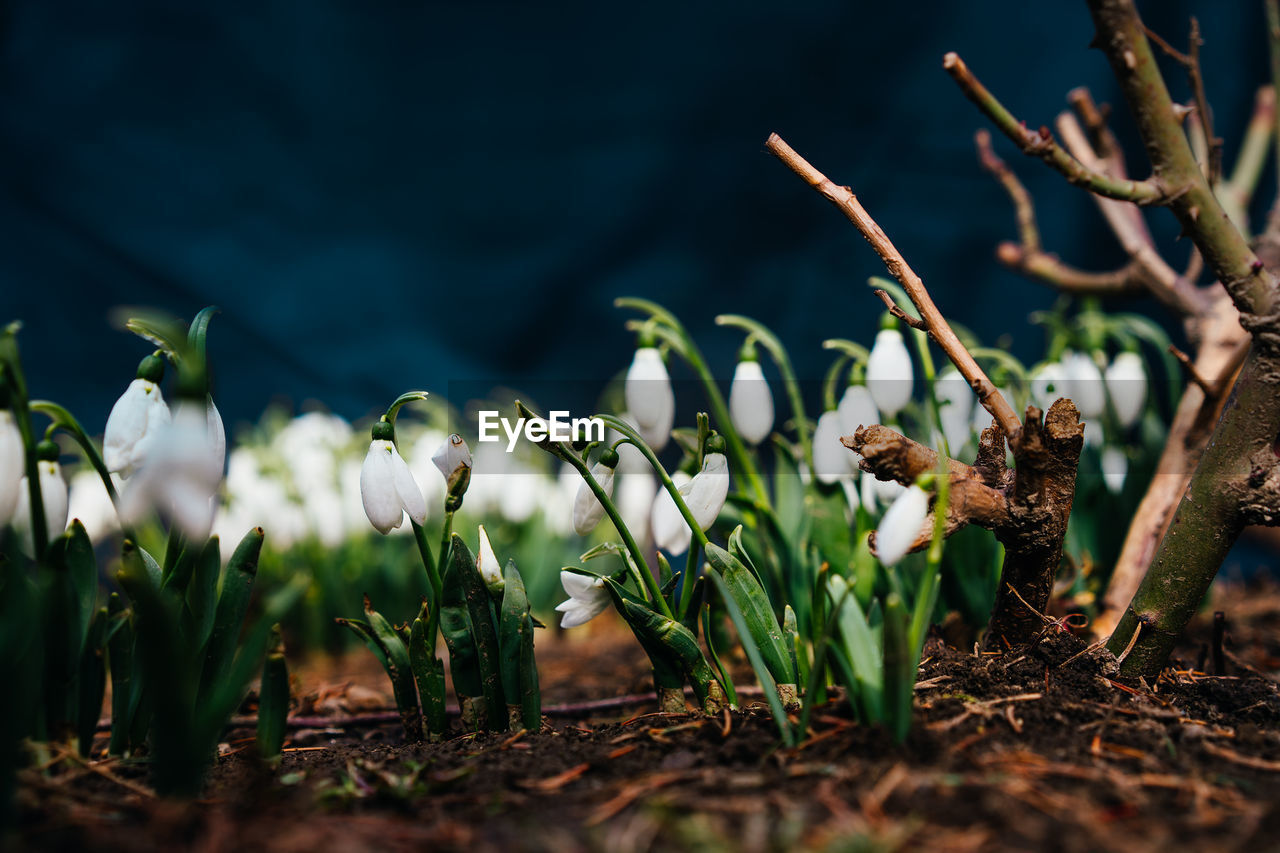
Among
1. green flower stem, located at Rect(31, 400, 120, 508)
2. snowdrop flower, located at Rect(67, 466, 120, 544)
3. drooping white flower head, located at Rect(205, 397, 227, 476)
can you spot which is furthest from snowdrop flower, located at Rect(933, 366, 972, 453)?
snowdrop flower, located at Rect(67, 466, 120, 544)

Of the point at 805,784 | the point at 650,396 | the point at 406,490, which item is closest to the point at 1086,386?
the point at 650,396

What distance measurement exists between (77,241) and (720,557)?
157 inches

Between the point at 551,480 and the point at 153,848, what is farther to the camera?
the point at 551,480

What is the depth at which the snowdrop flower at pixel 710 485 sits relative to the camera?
50.7 inches

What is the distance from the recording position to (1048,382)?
79.4 inches

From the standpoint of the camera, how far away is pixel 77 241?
12.7 ft

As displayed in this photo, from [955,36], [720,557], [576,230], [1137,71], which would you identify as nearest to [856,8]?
[955,36]

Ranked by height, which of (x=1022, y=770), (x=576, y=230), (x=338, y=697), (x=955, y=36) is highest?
(x=955, y=36)

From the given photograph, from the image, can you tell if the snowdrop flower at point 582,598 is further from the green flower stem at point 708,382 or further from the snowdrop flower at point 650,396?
the green flower stem at point 708,382

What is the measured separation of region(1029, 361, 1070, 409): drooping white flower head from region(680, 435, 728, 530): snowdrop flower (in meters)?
1.10

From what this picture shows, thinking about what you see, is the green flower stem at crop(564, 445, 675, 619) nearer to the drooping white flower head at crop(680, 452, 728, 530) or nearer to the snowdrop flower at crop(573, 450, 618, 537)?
the snowdrop flower at crop(573, 450, 618, 537)

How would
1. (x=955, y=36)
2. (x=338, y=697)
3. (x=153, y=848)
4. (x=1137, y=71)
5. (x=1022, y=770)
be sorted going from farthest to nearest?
(x=955, y=36)
(x=338, y=697)
(x=1137, y=71)
(x=1022, y=770)
(x=153, y=848)

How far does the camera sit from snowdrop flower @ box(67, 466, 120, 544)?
2705 mm

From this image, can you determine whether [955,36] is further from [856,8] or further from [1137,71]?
[1137,71]
